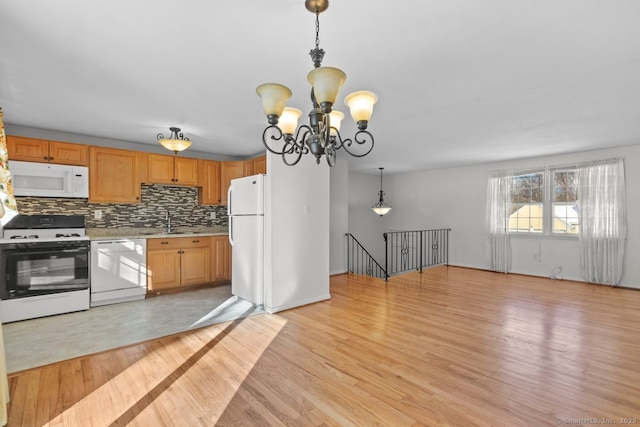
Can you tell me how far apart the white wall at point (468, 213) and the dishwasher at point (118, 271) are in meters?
4.72

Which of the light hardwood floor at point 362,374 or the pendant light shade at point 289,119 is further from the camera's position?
the pendant light shade at point 289,119

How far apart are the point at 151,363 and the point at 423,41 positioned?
3.09 m

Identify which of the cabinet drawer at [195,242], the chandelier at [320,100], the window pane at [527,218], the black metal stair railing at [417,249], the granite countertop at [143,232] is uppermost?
the chandelier at [320,100]

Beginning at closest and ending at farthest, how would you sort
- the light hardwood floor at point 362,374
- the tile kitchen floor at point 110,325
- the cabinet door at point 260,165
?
the light hardwood floor at point 362,374
the tile kitchen floor at point 110,325
the cabinet door at point 260,165

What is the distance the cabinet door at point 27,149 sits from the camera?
3650mm

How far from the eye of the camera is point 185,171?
4.96 metres

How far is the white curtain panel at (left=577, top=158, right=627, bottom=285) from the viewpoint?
4.93 metres

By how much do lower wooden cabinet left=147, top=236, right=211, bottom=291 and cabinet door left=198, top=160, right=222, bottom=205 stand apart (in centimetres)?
74

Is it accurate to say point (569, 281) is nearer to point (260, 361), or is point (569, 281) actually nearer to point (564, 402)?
point (564, 402)

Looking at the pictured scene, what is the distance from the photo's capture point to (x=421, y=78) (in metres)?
2.51

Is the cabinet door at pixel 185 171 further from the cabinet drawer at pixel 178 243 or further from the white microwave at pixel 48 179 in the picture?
the white microwave at pixel 48 179

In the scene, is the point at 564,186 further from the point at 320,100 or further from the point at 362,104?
the point at 320,100

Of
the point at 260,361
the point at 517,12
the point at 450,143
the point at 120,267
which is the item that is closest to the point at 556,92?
the point at 517,12

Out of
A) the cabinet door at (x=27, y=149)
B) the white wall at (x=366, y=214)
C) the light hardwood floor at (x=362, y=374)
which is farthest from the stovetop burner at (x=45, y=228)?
the white wall at (x=366, y=214)
